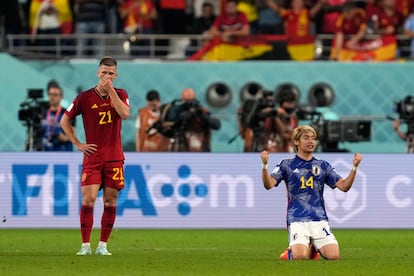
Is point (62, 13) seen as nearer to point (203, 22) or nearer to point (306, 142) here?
point (203, 22)

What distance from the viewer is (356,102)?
2866 cm

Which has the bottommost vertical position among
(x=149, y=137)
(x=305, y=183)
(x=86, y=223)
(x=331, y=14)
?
(x=86, y=223)

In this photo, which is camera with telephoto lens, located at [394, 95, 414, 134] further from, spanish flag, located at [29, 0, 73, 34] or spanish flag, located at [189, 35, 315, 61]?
spanish flag, located at [29, 0, 73, 34]

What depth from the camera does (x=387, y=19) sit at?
93.0ft

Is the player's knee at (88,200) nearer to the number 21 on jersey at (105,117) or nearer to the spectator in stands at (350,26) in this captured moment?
the number 21 on jersey at (105,117)

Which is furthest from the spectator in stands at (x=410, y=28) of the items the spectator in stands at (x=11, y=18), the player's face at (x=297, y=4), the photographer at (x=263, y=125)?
the spectator in stands at (x=11, y=18)

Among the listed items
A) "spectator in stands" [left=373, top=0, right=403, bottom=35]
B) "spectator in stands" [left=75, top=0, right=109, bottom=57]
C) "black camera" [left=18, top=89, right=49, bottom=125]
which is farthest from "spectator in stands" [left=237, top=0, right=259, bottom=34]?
"black camera" [left=18, top=89, right=49, bottom=125]

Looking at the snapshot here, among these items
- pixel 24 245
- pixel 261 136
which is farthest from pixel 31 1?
pixel 24 245

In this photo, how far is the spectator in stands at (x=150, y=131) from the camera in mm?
24969

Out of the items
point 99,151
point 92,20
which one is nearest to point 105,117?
point 99,151

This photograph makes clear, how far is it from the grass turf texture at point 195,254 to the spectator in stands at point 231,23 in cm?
622

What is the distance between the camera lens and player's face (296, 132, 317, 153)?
15141 millimetres

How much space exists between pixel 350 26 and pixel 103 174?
1293cm

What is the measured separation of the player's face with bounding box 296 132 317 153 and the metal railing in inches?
487
